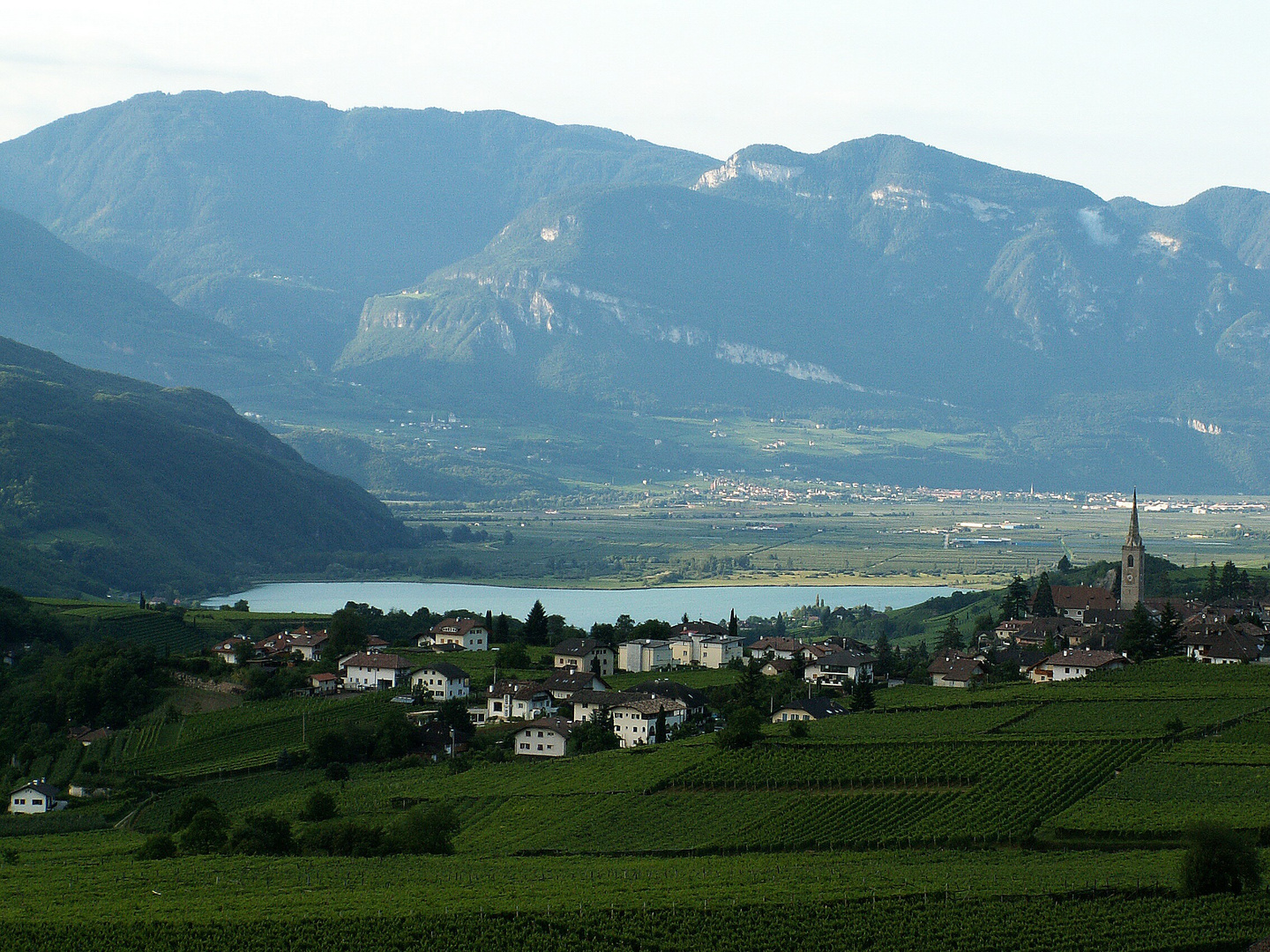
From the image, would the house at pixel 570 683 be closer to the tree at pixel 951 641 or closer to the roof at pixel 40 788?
the roof at pixel 40 788

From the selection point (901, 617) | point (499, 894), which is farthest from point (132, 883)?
point (901, 617)

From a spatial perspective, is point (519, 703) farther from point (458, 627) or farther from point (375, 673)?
point (458, 627)

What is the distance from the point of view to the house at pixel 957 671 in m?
68.4

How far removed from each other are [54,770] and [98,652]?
1004cm

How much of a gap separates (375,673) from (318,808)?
77.3 ft

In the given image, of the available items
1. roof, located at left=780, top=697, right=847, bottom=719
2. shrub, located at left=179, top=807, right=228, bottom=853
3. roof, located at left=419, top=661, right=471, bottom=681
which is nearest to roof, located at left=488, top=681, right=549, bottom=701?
roof, located at left=419, top=661, right=471, bottom=681

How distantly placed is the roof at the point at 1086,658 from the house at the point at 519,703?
20.2m

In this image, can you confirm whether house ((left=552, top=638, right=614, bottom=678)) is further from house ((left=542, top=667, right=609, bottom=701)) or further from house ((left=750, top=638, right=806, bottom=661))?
house ((left=750, top=638, right=806, bottom=661))

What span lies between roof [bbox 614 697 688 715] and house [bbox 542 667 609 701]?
419 cm

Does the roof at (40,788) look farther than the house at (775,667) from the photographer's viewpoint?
No

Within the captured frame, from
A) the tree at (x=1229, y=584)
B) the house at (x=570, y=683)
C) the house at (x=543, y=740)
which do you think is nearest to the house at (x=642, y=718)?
the house at (x=543, y=740)

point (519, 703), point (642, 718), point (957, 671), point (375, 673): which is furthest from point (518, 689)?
point (957, 671)

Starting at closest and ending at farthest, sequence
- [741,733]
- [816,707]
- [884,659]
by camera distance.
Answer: [741,733]
[816,707]
[884,659]

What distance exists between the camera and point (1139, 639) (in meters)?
70.6
